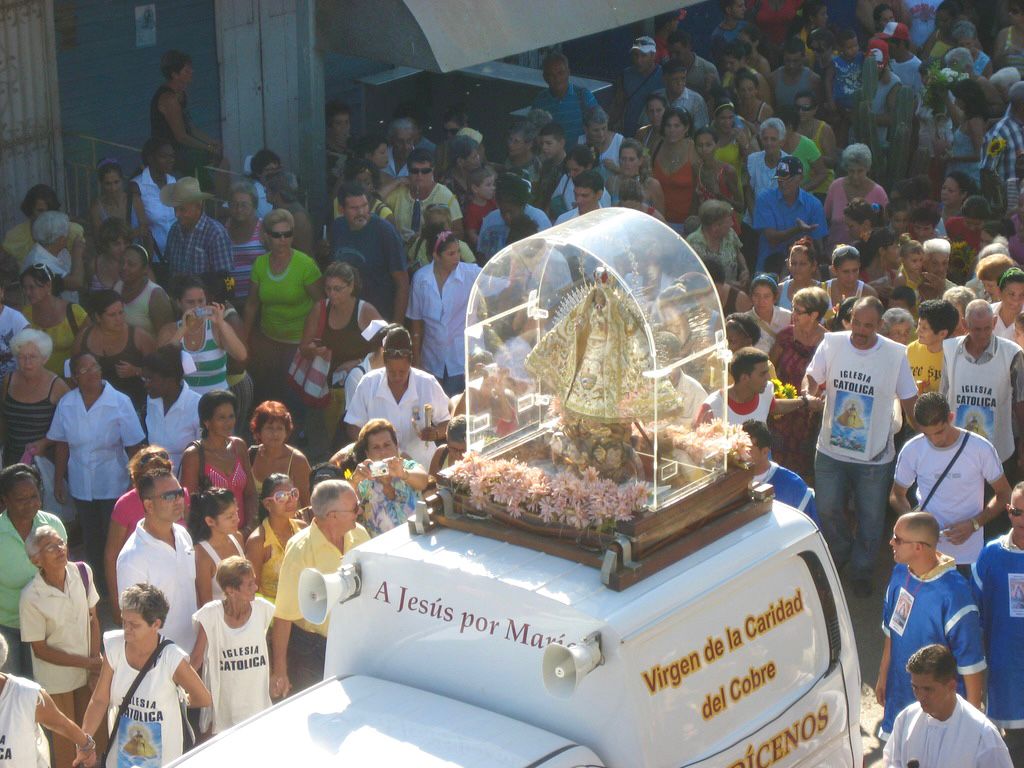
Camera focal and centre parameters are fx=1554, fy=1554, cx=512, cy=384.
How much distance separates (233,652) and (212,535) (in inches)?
34.7

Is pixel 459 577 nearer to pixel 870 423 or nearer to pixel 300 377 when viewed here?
pixel 870 423

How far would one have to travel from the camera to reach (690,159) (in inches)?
548

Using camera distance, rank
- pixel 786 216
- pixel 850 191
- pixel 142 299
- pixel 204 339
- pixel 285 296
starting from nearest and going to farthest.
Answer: pixel 204 339 < pixel 142 299 < pixel 285 296 < pixel 786 216 < pixel 850 191

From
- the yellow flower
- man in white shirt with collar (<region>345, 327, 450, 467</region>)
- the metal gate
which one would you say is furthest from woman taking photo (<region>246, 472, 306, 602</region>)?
the yellow flower

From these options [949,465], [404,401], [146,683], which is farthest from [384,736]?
[404,401]

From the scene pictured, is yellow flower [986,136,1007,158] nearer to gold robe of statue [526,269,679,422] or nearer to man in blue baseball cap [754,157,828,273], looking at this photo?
man in blue baseball cap [754,157,828,273]

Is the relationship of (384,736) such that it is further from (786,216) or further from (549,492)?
(786,216)

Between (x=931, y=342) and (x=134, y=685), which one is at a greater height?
(x=931, y=342)

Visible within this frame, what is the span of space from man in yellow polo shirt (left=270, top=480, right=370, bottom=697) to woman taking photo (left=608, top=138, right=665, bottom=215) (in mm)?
6123

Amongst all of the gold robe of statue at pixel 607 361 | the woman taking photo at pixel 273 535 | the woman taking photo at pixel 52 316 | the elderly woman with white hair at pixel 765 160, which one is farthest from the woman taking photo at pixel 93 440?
the elderly woman with white hair at pixel 765 160

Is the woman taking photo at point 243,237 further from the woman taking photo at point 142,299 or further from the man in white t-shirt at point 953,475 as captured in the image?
the man in white t-shirt at point 953,475

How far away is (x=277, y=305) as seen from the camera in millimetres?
11219

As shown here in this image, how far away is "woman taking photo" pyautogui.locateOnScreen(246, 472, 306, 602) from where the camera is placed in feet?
26.7

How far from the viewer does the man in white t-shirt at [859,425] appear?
367 inches
